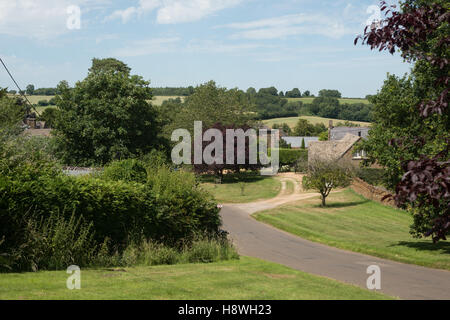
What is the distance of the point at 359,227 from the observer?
103 ft

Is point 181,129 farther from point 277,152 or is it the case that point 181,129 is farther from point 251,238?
point 251,238

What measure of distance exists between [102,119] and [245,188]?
18.4 m

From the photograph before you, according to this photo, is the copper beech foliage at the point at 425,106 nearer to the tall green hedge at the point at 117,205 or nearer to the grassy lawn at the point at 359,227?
the tall green hedge at the point at 117,205

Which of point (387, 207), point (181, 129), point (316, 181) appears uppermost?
point (181, 129)

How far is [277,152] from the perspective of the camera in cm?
7212

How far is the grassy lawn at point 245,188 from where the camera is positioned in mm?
46169

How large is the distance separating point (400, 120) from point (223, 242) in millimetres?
12496

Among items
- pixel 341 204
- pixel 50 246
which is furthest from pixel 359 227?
pixel 50 246

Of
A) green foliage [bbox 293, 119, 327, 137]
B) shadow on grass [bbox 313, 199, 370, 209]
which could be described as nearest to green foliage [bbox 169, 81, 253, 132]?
shadow on grass [bbox 313, 199, 370, 209]

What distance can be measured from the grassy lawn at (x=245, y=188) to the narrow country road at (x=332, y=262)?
44.6 ft

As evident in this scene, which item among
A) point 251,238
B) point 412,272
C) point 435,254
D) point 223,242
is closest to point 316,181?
point 251,238

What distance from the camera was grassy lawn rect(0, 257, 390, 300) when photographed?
7602 mm

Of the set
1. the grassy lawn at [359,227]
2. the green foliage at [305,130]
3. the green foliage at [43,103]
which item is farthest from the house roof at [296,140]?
the green foliage at [43,103]

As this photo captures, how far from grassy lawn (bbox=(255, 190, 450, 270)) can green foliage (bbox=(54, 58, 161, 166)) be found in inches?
549
